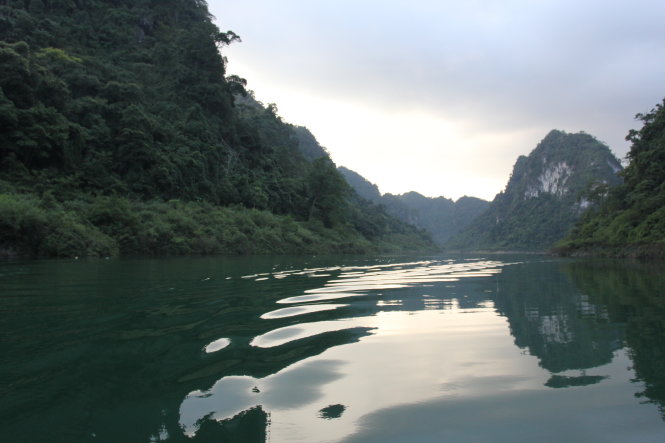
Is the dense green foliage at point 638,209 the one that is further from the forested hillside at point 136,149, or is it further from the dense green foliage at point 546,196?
the dense green foliage at point 546,196

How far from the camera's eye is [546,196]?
411 feet

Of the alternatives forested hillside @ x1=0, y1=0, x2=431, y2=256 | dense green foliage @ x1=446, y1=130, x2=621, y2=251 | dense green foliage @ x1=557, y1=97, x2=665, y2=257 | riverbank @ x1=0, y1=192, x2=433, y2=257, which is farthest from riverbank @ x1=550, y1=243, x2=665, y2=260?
dense green foliage @ x1=446, y1=130, x2=621, y2=251

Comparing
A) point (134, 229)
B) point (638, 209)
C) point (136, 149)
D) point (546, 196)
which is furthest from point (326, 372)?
point (546, 196)

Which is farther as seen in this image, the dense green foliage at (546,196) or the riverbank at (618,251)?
the dense green foliage at (546,196)

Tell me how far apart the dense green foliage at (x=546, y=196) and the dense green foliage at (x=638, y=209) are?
Result: 59477mm

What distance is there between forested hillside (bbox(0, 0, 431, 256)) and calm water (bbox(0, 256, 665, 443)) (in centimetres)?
1393

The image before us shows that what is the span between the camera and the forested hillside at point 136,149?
64.1 feet

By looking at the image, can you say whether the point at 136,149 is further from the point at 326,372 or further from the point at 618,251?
the point at 618,251

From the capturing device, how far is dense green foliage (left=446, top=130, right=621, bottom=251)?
10144 centimetres

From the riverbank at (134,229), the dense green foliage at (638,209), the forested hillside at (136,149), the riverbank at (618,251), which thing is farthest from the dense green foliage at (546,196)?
the riverbank at (134,229)

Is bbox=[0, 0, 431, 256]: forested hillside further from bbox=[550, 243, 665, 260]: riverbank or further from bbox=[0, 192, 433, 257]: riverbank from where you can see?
bbox=[550, 243, 665, 260]: riverbank

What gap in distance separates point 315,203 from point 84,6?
29.7 meters

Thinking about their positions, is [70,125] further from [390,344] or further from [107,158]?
[390,344]

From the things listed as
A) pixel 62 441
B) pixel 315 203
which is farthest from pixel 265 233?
A: pixel 62 441
